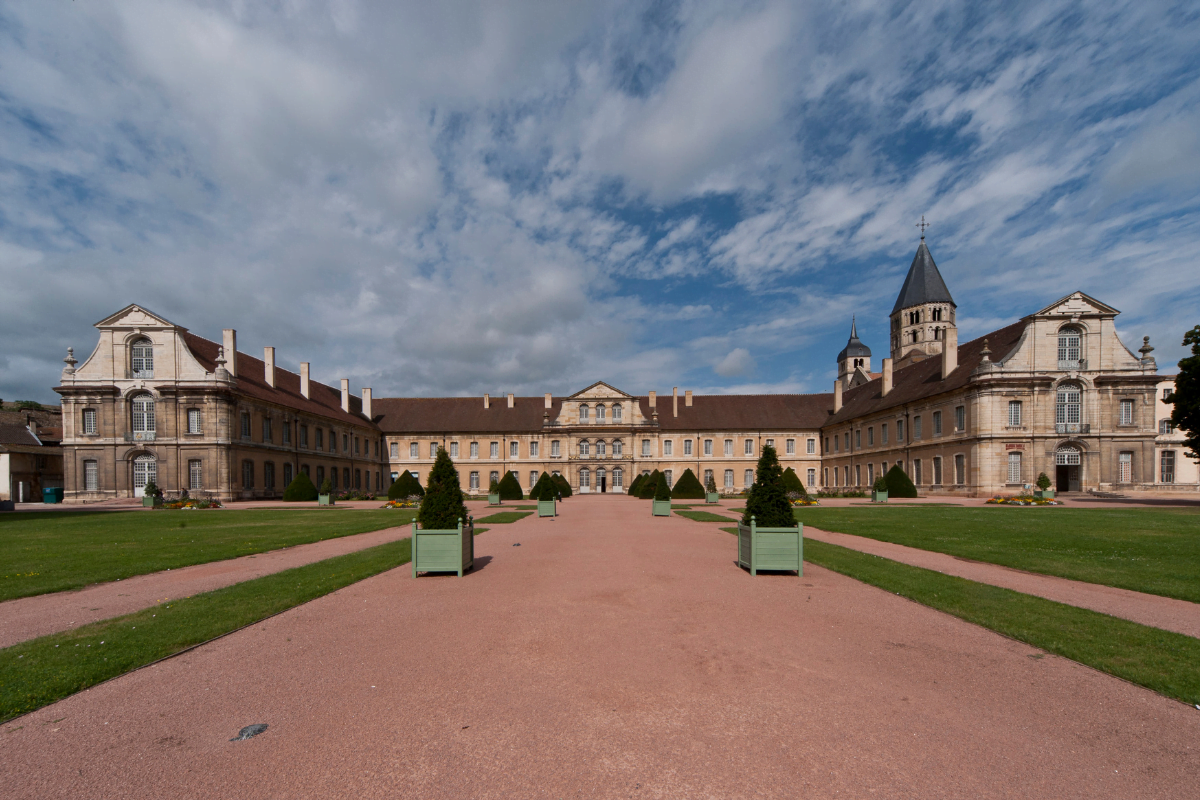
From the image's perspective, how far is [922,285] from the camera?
2469 inches

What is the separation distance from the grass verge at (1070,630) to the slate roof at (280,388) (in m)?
38.5

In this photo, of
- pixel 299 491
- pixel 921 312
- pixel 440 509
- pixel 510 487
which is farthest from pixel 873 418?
pixel 440 509

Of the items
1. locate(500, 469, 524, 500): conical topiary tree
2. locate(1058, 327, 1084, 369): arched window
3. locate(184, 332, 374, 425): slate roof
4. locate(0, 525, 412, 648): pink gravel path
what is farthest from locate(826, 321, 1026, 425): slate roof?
locate(184, 332, 374, 425): slate roof

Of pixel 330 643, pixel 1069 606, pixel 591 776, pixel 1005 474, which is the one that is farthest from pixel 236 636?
pixel 1005 474

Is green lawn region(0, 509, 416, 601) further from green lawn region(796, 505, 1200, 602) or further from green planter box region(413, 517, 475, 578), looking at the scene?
green lawn region(796, 505, 1200, 602)

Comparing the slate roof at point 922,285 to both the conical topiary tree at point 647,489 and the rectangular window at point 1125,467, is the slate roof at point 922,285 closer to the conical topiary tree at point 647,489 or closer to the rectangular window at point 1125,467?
the rectangular window at point 1125,467

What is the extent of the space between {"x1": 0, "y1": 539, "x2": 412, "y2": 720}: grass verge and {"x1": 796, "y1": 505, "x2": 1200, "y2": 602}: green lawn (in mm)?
11758

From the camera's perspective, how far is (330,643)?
5.66 metres

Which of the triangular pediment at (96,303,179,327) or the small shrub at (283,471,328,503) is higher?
the triangular pediment at (96,303,179,327)

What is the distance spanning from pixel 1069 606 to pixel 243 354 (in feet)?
156

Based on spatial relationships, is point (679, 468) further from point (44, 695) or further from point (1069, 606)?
point (44, 695)

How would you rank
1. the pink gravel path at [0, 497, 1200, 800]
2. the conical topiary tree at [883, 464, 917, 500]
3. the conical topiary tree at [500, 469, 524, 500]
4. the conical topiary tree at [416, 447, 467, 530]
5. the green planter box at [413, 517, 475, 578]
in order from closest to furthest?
the pink gravel path at [0, 497, 1200, 800] < the green planter box at [413, 517, 475, 578] < the conical topiary tree at [416, 447, 467, 530] < the conical topiary tree at [883, 464, 917, 500] < the conical topiary tree at [500, 469, 524, 500]

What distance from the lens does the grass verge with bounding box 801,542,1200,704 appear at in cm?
465

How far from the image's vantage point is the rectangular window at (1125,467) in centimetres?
3462
